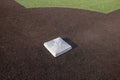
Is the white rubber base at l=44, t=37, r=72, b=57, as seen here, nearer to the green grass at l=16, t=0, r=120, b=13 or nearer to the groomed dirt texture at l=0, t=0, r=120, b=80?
the groomed dirt texture at l=0, t=0, r=120, b=80

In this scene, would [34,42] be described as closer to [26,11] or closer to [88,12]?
[26,11]

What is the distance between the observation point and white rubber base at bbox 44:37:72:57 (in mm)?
3736

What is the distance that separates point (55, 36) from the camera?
4.48 m

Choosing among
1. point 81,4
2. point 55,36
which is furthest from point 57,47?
point 81,4

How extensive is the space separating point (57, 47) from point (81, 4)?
3.35 m

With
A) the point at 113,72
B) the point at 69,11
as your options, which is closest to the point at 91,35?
the point at 113,72

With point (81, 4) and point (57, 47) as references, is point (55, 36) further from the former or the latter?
point (81, 4)

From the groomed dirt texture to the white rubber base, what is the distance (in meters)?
0.11

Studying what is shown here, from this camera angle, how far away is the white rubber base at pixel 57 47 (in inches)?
147

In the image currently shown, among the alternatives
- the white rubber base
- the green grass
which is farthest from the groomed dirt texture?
the green grass

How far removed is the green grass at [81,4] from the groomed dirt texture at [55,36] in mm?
366

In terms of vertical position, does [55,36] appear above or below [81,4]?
below

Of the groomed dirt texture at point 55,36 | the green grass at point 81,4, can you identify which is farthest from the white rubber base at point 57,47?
the green grass at point 81,4

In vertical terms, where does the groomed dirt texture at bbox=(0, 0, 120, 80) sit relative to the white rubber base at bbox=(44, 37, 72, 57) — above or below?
below
